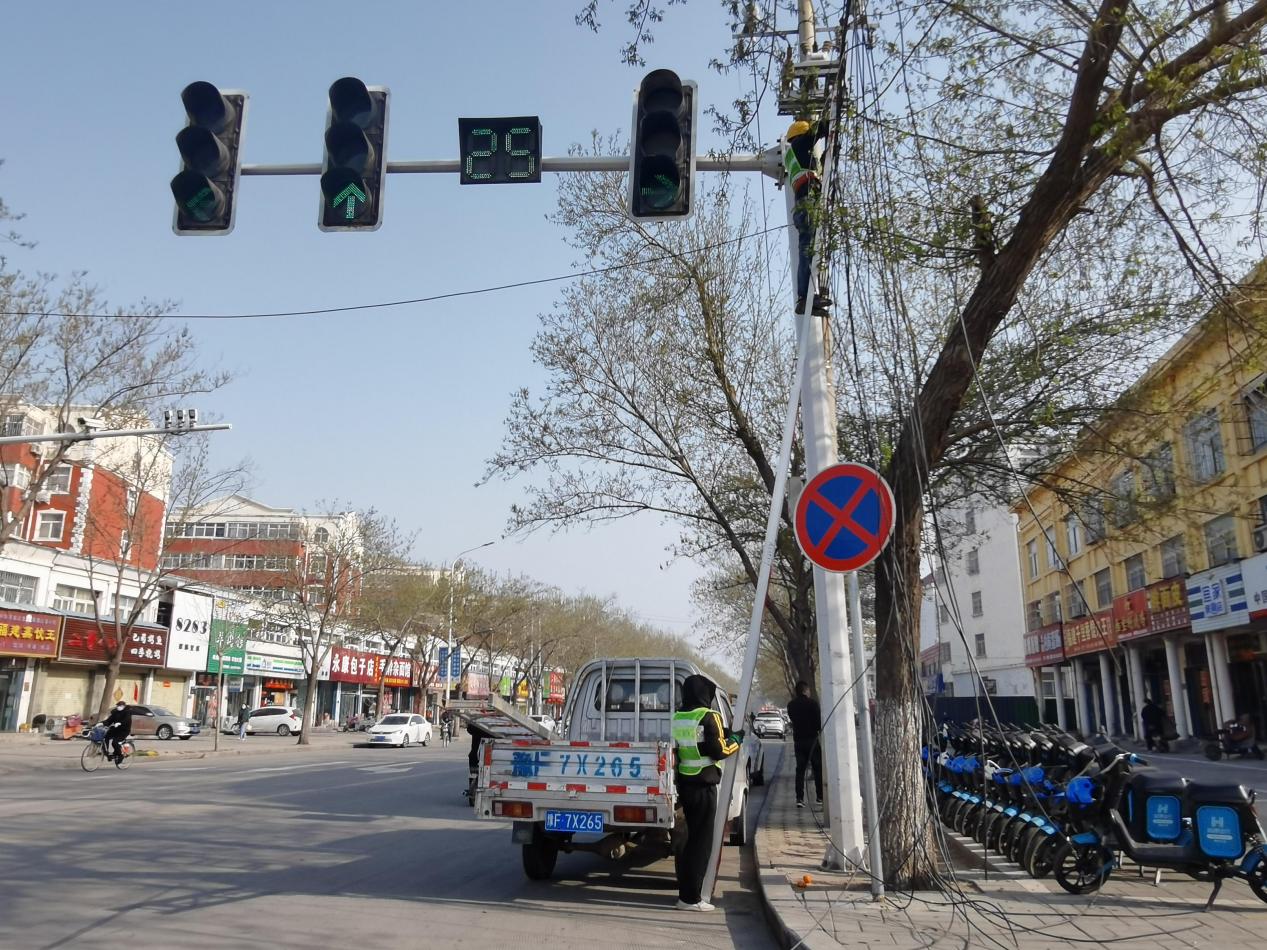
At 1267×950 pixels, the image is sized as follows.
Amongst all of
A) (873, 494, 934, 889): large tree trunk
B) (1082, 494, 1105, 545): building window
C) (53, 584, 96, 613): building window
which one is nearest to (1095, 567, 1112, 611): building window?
(1082, 494, 1105, 545): building window

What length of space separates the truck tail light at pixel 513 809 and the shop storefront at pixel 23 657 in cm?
3206

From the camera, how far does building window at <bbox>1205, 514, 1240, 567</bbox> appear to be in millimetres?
25328

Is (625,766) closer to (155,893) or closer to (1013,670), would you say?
(155,893)

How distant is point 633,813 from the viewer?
7.26m

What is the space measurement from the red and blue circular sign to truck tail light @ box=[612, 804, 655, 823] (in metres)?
2.42

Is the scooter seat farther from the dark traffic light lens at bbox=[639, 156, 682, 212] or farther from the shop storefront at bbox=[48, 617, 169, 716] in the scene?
the shop storefront at bbox=[48, 617, 169, 716]

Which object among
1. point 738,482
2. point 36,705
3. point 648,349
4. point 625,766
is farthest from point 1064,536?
point 36,705

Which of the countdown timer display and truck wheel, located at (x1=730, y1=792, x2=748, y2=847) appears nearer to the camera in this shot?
the countdown timer display

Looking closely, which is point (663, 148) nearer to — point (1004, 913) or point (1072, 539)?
point (1004, 913)

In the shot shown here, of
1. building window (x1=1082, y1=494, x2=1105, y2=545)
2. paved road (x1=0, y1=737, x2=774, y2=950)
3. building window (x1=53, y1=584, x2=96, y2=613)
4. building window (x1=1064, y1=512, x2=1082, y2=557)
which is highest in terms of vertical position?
building window (x1=1064, y1=512, x2=1082, y2=557)

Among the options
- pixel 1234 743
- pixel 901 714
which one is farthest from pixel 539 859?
pixel 1234 743

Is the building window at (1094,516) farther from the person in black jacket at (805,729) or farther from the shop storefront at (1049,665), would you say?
the shop storefront at (1049,665)

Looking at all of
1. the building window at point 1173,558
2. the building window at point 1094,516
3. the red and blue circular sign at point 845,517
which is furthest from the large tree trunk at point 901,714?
the building window at point 1173,558

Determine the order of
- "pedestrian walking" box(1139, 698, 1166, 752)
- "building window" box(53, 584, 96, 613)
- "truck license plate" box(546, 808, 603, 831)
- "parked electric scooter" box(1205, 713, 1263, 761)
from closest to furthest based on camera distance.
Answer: "truck license plate" box(546, 808, 603, 831), "parked electric scooter" box(1205, 713, 1263, 761), "pedestrian walking" box(1139, 698, 1166, 752), "building window" box(53, 584, 96, 613)
